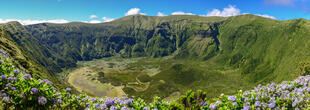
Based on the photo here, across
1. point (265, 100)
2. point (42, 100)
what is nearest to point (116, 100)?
point (42, 100)

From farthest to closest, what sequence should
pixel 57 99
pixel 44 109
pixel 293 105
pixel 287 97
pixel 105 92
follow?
pixel 105 92 → pixel 57 99 → pixel 44 109 → pixel 287 97 → pixel 293 105

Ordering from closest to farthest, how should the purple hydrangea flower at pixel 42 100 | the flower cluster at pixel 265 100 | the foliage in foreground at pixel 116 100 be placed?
the flower cluster at pixel 265 100 → the foliage in foreground at pixel 116 100 → the purple hydrangea flower at pixel 42 100

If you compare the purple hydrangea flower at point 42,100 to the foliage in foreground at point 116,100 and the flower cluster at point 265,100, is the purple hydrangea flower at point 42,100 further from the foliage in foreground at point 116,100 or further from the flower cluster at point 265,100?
the flower cluster at point 265,100

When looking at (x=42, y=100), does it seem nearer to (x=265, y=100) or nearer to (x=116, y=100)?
(x=116, y=100)

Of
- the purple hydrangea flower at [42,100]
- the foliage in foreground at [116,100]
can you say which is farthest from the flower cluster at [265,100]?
the purple hydrangea flower at [42,100]

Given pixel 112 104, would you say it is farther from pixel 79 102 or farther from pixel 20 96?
pixel 20 96

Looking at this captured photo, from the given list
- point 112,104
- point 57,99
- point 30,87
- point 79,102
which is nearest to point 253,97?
point 112,104

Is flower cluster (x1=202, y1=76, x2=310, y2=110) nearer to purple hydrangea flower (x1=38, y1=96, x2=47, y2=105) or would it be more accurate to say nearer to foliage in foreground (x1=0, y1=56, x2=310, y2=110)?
foliage in foreground (x1=0, y1=56, x2=310, y2=110)

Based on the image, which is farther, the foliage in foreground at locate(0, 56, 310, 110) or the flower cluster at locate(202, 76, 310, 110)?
the foliage in foreground at locate(0, 56, 310, 110)

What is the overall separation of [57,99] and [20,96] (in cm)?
150

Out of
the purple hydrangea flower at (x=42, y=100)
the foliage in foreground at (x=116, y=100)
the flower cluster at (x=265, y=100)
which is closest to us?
the flower cluster at (x=265, y=100)

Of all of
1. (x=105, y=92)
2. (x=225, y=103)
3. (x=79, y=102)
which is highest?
(x=225, y=103)

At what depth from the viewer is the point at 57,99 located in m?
8.45

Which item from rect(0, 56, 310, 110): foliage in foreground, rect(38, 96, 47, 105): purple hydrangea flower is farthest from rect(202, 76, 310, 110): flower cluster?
rect(38, 96, 47, 105): purple hydrangea flower
